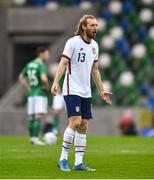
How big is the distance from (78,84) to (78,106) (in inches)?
13.3

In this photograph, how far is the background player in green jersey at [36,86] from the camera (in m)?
21.8

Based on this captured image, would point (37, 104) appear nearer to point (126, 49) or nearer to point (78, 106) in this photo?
point (78, 106)

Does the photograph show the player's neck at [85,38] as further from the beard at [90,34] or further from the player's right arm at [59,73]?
the player's right arm at [59,73]

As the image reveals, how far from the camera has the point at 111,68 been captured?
35.1m

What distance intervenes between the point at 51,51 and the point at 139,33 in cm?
330

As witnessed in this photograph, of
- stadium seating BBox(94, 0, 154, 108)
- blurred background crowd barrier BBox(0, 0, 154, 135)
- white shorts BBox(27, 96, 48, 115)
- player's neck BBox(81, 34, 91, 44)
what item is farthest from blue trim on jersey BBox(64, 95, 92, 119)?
stadium seating BBox(94, 0, 154, 108)

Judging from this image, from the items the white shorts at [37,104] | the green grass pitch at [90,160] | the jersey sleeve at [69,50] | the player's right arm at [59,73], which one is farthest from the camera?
the white shorts at [37,104]

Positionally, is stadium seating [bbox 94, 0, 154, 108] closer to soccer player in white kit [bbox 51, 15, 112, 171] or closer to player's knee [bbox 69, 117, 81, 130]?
soccer player in white kit [bbox 51, 15, 112, 171]

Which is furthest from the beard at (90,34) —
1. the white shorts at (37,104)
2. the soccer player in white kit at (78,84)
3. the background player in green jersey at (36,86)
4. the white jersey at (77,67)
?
the white shorts at (37,104)

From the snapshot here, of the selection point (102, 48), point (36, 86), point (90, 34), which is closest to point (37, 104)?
Answer: point (36, 86)

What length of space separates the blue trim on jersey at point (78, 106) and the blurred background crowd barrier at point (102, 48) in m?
16.3

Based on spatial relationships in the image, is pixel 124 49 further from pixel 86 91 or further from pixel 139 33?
pixel 86 91

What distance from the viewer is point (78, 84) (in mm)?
14469

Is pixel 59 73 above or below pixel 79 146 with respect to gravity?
above
